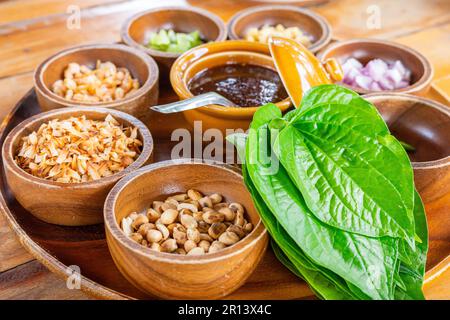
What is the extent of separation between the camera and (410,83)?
169cm

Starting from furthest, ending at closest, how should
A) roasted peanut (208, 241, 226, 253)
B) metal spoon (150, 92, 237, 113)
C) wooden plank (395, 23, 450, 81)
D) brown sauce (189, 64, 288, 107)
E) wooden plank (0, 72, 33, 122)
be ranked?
wooden plank (395, 23, 450, 81), wooden plank (0, 72, 33, 122), brown sauce (189, 64, 288, 107), metal spoon (150, 92, 237, 113), roasted peanut (208, 241, 226, 253)

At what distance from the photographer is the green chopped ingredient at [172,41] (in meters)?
1.82

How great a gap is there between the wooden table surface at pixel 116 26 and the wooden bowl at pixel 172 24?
15 centimetres

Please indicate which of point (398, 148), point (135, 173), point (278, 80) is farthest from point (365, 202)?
point (278, 80)

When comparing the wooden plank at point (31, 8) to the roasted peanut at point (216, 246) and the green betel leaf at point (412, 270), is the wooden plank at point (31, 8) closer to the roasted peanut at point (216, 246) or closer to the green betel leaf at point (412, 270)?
the roasted peanut at point (216, 246)

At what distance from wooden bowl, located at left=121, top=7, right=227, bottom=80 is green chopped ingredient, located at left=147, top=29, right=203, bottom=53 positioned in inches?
1.4

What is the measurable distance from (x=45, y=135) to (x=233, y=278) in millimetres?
570

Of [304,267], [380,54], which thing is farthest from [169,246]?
[380,54]

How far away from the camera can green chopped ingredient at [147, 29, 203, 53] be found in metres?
1.82

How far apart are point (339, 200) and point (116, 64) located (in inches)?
35.7

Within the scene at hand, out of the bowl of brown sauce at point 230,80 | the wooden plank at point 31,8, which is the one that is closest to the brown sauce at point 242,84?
the bowl of brown sauce at point 230,80

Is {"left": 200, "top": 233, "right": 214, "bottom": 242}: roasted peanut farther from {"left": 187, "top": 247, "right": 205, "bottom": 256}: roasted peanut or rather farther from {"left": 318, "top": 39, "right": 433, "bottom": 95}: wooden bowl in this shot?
{"left": 318, "top": 39, "right": 433, "bottom": 95}: wooden bowl

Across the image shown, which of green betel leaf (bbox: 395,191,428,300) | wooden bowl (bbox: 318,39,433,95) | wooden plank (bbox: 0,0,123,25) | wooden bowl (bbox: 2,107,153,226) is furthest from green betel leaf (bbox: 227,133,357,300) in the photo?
wooden plank (bbox: 0,0,123,25)

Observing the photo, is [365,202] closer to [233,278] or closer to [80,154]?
[233,278]
